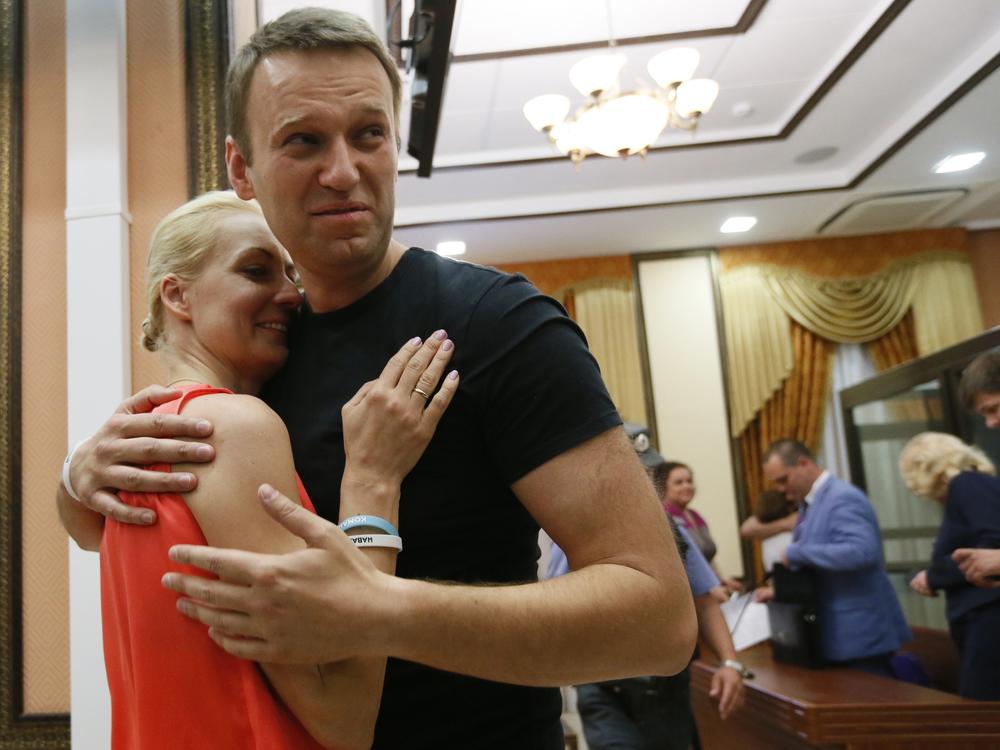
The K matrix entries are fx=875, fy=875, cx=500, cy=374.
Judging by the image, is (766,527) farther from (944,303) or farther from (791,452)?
(944,303)

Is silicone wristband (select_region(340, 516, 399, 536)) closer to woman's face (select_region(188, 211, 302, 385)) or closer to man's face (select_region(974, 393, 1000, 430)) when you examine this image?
woman's face (select_region(188, 211, 302, 385))

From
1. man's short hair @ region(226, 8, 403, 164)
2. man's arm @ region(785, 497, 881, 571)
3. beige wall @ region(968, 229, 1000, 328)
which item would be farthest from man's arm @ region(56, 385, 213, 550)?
beige wall @ region(968, 229, 1000, 328)

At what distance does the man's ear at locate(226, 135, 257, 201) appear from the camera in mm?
1250

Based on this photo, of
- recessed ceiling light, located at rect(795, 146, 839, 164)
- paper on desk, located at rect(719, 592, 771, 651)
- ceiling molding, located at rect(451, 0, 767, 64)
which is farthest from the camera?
recessed ceiling light, located at rect(795, 146, 839, 164)

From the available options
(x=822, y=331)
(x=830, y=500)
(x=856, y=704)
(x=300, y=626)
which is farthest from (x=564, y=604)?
(x=822, y=331)

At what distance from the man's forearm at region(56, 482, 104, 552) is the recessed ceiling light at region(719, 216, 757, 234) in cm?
639

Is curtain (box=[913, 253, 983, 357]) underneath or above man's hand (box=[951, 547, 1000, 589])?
above

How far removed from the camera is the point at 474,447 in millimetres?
1067

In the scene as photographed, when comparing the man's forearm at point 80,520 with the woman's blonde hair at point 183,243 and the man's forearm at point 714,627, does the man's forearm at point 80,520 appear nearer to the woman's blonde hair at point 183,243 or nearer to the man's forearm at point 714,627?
the woman's blonde hair at point 183,243

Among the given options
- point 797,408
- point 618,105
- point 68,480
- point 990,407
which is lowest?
point 68,480

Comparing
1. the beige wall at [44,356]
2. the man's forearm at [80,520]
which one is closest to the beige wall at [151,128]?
the beige wall at [44,356]

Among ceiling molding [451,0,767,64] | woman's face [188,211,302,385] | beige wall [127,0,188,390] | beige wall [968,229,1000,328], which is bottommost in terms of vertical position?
woman's face [188,211,302,385]

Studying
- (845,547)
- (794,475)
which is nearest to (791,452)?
(794,475)

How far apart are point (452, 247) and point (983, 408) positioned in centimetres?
466
